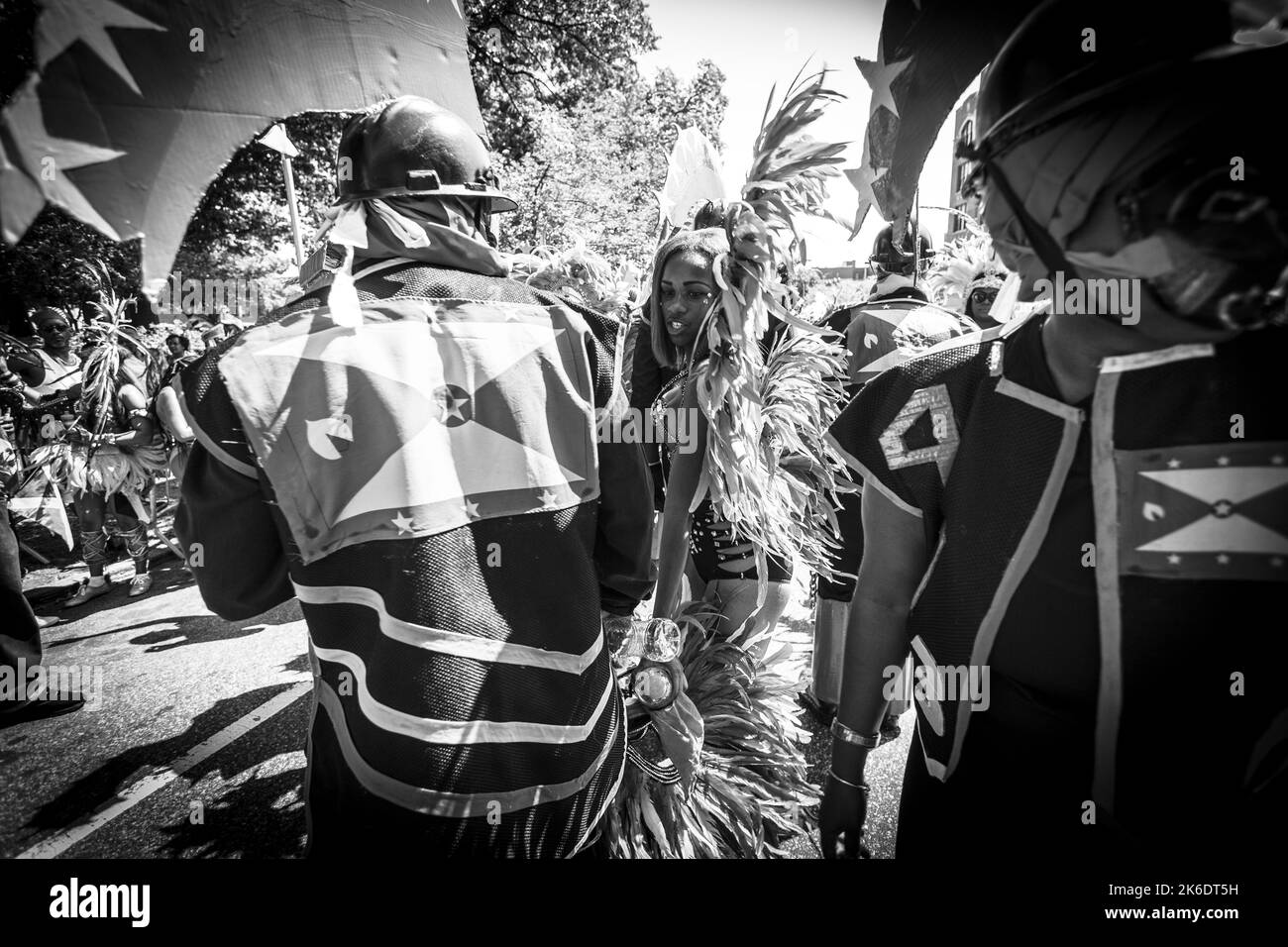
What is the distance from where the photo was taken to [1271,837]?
3.55 ft

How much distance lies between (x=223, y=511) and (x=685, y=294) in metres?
1.78

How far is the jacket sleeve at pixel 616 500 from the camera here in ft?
5.28

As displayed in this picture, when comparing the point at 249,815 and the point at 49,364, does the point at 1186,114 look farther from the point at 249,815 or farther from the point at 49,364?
the point at 49,364

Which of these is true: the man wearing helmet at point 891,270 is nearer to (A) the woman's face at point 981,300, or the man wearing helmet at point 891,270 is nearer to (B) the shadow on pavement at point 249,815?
(A) the woman's face at point 981,300

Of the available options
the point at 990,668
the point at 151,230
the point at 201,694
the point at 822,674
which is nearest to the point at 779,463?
the point at 822,674

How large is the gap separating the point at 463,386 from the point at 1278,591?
4.75ft

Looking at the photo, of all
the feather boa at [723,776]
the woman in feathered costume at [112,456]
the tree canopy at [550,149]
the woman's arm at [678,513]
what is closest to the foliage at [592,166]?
the tree canopy at [550,149]

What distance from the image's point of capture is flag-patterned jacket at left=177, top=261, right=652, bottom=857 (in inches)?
49.4

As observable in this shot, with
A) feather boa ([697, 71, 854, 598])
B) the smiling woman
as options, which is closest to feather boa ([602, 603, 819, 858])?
the smiling woman

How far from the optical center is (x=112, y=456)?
18.9 feet

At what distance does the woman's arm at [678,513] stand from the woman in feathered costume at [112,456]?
19.1 ft

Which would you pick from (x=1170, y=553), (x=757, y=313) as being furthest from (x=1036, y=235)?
(x=757, y=313)
